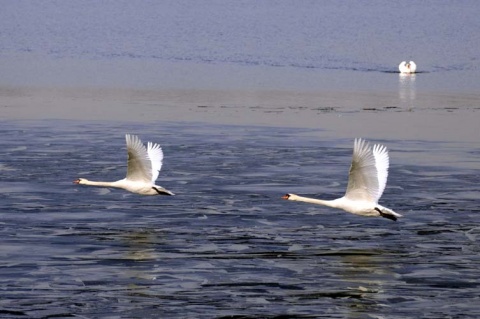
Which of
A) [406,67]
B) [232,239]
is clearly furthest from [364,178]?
[406,67]

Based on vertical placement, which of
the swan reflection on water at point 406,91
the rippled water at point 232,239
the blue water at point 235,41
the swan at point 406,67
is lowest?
the rippled water at point 232,239

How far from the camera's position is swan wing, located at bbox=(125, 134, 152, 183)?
20156 mm

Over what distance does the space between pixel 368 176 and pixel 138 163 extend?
3.91 metres

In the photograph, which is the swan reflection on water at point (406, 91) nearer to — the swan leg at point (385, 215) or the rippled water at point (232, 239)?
the rippled water at point (232, 239)

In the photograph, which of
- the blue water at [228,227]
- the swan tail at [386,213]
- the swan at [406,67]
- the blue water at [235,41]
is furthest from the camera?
the blue water at [235,41]

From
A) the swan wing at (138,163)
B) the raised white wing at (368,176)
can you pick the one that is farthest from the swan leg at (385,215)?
the swan wing at (138,163)

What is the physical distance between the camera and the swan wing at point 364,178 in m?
17.8

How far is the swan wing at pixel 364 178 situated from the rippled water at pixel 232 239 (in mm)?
603

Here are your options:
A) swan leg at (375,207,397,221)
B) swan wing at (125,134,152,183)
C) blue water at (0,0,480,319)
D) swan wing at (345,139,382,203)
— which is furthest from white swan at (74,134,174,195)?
swan leg at (375,207,397,221)

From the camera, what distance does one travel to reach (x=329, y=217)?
19578mm

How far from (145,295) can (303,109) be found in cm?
2103

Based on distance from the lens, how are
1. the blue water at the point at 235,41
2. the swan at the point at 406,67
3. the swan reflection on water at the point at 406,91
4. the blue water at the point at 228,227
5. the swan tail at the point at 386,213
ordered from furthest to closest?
the blue water at the point at 235,41 → the swan at the point at 406,67 → the swan reflection on water at the point at 406,91 → the swan tail at the point at 386,213 → the blue water at the point at 228,227

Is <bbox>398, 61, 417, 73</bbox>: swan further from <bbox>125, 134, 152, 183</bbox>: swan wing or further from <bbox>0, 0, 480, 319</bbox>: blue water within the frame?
<bbox>125, 134, 152, 183</bbox>: swan wing

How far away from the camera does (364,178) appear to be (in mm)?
18047
